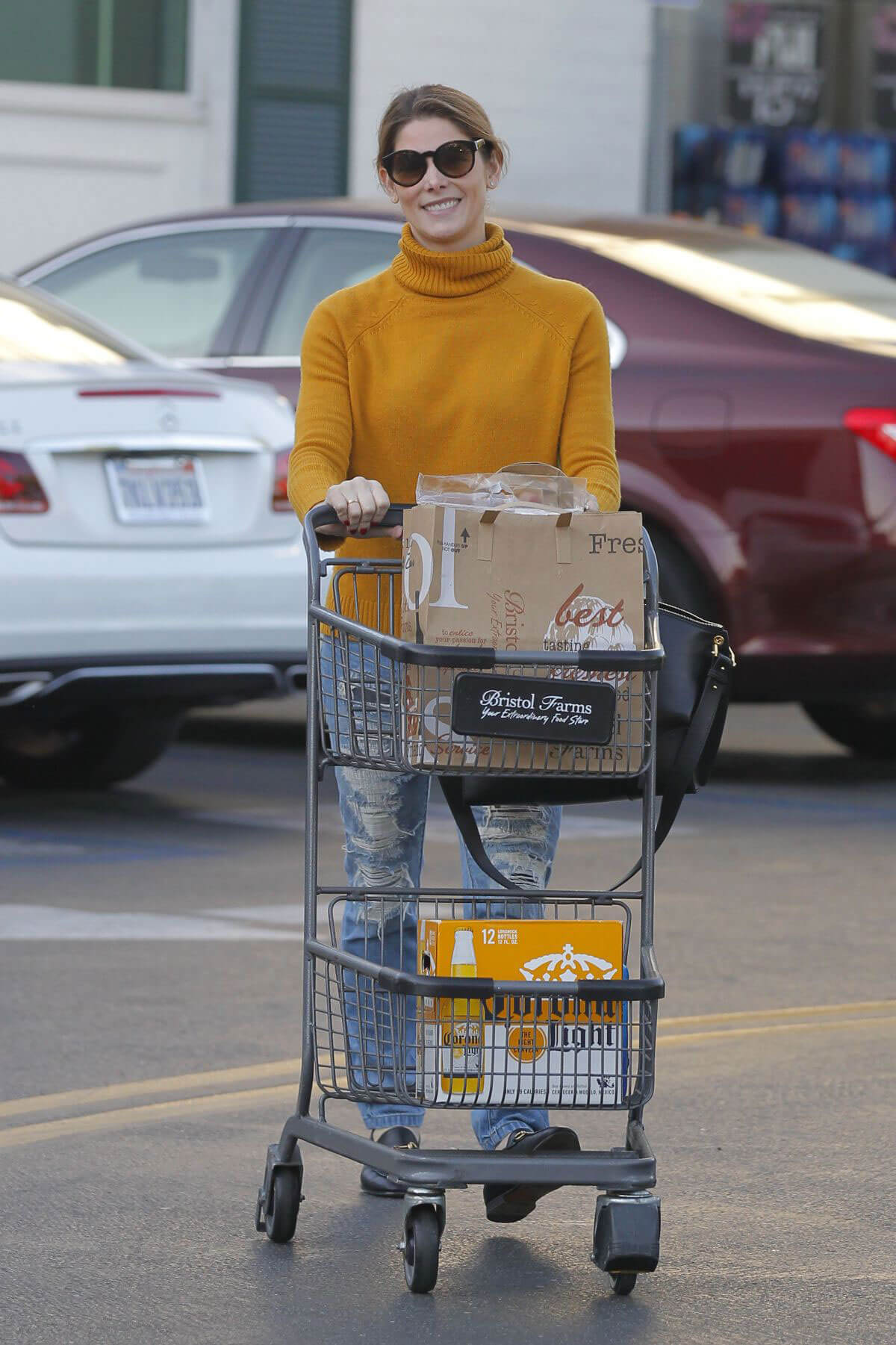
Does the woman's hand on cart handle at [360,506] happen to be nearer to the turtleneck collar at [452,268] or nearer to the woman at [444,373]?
the woman at [444,373]

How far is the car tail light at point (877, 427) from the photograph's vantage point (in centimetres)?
800

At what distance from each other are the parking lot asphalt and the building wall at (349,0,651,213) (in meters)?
8.54

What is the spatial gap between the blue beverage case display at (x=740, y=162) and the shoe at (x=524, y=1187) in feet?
50.3

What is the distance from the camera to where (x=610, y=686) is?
356 cm

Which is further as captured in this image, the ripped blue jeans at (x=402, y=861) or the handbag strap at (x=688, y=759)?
the ripped blue jeans at (x=402, y=861)

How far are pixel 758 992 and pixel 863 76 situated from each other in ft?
51.6

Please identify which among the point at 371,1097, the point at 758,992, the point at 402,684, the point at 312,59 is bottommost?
the point at 758,992

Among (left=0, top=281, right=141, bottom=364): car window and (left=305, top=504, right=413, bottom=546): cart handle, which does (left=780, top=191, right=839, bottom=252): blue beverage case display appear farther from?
(left=305, top=504, right=413, bottom=546): cart handle

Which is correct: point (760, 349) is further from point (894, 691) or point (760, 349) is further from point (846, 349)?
point (894, 691)

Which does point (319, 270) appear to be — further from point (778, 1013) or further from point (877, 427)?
point (778, 1013)

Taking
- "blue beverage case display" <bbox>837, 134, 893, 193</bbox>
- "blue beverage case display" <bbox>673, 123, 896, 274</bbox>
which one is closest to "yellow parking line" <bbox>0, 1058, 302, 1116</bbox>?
"blue beverage case display" <bbox>673, 123, 896, 274</bbox>

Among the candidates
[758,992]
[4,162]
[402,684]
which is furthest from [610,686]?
[4,162]

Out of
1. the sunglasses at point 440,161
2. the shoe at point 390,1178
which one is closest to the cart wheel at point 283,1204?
the shoe at point 390,1178

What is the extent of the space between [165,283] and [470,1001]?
592 centimetres
